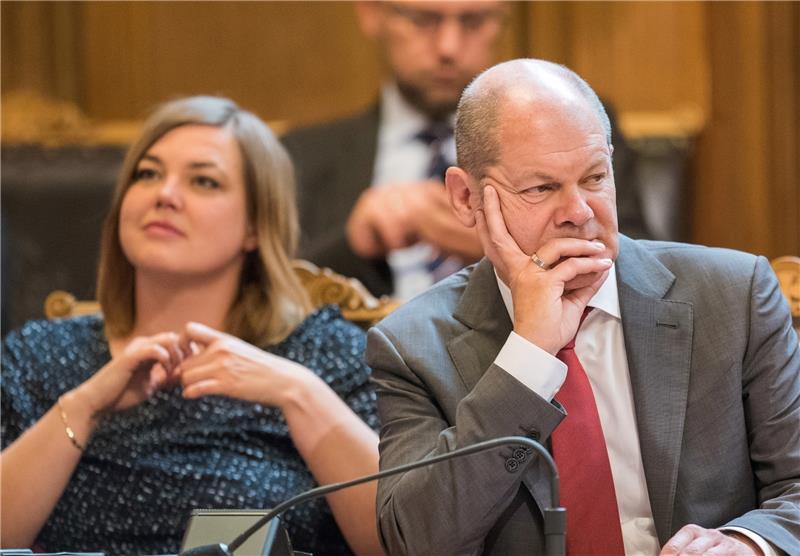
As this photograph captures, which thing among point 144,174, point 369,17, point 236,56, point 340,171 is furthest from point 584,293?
point 236,56

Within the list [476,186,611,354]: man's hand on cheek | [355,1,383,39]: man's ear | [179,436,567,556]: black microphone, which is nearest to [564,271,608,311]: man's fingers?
[476,186,611,354]: man's hand on cheek

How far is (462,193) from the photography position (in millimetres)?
1878

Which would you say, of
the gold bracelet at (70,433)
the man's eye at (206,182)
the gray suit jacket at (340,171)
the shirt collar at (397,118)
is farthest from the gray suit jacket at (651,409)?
the shirt collar at (397,118)

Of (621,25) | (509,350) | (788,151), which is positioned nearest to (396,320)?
(509,350)

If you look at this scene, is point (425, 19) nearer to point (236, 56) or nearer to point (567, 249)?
point (236, 56)

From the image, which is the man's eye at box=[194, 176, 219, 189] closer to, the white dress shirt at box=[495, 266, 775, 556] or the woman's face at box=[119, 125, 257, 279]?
the woman's face at box=[119, 125, 257, 279]

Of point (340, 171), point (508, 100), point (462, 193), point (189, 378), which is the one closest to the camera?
point (508, 100)

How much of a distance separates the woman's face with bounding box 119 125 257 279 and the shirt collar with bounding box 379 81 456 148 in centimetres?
120

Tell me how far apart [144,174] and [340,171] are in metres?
1.16

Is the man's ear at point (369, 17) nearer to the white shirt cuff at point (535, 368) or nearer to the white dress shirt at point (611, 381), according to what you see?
the white dress shirt at point (611, 381)

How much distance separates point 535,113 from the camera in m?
1.74

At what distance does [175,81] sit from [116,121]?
26 cm

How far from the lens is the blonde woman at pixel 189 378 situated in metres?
Result: 2.30

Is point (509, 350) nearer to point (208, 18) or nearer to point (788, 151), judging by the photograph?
point (788, 151)
